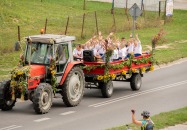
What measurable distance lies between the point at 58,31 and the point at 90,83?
15.8 metres

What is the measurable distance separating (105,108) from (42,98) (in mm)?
2750

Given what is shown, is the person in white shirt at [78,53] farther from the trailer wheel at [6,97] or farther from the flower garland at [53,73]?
the trailer wheel at [6,97]

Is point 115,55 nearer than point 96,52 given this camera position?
No

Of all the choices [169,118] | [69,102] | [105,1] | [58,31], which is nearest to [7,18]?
[58,31]

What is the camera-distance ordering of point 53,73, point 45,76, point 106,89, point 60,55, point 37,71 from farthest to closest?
point 106,89 < point 60,55 < point 45,76 < point 53,73 < point 37,71

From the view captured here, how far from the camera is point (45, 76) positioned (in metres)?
26.4

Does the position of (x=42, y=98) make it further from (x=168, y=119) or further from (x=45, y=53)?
(x=168, y=119)

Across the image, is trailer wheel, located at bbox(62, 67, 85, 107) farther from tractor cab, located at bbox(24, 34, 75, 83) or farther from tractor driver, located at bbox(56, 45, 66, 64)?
tractor driver, located at bbox(56, 45, 66, 64)

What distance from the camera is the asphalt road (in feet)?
78.7

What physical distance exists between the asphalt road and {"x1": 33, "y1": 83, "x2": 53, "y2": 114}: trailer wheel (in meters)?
0.24

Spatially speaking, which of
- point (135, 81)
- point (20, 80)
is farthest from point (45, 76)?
point (135, 81)

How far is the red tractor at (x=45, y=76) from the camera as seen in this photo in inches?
1002

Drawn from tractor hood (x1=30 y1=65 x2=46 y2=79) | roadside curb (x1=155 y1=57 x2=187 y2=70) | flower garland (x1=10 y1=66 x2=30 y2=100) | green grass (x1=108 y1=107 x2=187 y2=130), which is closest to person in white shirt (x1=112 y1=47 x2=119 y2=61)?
tractor hood (x1=30 y1=65 x2=46 y2=79)

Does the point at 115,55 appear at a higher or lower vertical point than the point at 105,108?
higher
